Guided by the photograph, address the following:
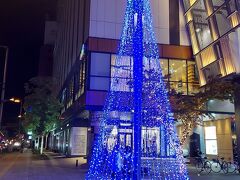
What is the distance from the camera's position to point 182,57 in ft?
99.9

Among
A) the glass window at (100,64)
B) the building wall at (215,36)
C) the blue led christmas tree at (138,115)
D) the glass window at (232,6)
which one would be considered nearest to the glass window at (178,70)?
the building wall at (215,36)

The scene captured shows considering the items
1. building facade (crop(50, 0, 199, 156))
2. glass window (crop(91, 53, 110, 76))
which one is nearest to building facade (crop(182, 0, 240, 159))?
→ building facade (crop(50, 0, 199, 156))

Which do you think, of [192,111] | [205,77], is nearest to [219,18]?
[205,77]

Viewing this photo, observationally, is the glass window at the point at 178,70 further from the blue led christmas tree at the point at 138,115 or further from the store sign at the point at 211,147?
the blue led christmas tree at the point at 138,115

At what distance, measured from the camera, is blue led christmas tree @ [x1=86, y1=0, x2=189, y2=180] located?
35.4 feet

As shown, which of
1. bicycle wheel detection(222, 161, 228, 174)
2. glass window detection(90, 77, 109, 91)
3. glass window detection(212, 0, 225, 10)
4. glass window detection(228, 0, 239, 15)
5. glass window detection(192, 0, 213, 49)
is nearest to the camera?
bicycle wheel detection(222, 161, 228, 174)

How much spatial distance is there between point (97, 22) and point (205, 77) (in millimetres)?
10240

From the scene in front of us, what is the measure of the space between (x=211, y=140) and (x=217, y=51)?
371 inches

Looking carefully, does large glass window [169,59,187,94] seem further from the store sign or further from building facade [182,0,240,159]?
the store sign

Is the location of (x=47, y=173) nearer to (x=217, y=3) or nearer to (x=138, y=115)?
(x=138, y=115)

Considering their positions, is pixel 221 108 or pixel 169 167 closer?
pixel 169 167

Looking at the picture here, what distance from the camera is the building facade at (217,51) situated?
917 inches

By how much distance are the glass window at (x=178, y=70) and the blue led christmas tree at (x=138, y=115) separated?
22.2 ft

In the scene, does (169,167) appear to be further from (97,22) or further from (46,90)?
(46,90)
